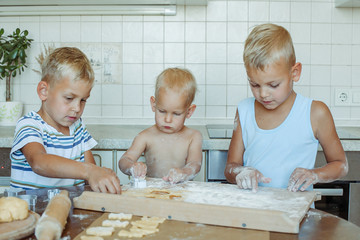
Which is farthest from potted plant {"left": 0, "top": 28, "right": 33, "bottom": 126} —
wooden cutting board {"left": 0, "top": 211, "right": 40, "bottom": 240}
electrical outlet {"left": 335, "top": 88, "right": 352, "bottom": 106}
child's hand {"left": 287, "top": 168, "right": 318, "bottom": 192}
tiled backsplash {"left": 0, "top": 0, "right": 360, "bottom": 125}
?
electrical outlet {"left": 335, "top": 88, "right": 352, "bottom": 106}

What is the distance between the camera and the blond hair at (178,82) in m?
1.50

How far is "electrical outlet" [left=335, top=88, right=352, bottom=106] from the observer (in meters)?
2.44

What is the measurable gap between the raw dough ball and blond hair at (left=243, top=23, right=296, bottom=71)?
0.78m

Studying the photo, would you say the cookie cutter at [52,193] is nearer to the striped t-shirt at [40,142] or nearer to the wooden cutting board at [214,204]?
the wooden cutting board at [214,204]

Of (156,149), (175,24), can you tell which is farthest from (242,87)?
(156,149)

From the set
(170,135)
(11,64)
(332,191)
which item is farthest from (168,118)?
(11,64)

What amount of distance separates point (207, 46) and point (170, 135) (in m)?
0.99

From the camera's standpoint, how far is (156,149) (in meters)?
1.59

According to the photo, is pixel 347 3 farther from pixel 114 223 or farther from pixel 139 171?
pixel 114 223

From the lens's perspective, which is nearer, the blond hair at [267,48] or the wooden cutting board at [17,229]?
the wooden cutting board at [17,229]

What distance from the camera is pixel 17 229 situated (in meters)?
0.79

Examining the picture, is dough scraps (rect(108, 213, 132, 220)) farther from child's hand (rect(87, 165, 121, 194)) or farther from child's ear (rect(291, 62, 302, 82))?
child's ear (rect(291, 62, 302, 82))

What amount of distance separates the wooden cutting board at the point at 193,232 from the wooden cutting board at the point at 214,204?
0.07 feet

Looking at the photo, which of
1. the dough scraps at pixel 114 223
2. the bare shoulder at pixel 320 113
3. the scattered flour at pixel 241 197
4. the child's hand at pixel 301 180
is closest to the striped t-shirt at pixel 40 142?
the scattered flour at pixel 241 197
